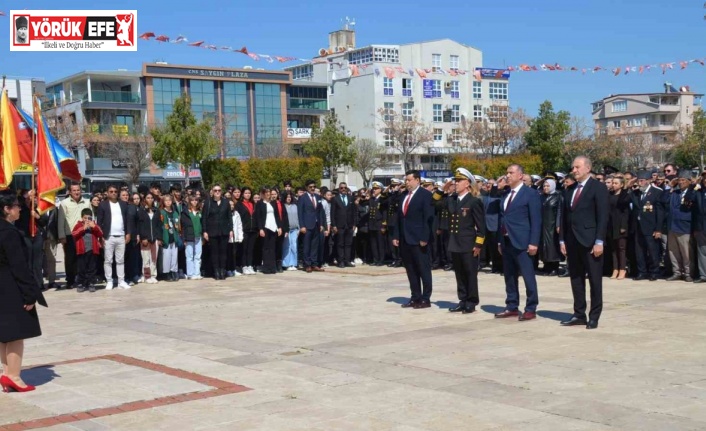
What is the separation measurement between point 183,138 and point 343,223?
39.6 m

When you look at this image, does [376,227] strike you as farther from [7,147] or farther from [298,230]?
[7,147]

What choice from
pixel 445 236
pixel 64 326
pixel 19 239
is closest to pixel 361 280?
pixel 445 236

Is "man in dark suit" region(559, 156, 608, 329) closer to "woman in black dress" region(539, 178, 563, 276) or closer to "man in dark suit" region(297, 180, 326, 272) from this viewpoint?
"woman in black dress" region(539, 178, 563, 276)

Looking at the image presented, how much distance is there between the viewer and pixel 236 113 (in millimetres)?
85812

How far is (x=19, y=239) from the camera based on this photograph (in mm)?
8141

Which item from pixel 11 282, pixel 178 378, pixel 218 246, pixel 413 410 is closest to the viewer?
pixel 413 410

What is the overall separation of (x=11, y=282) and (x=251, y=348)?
10.2 feet

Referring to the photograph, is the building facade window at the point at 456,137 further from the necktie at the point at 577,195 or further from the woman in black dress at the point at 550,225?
the necktie at the point at 577,195

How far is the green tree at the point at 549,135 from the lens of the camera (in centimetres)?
7106

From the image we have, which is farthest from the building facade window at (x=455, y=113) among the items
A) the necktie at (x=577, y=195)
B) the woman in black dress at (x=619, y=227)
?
the necktie at (x=577, y=195)

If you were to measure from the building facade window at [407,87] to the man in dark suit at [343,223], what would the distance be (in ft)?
236

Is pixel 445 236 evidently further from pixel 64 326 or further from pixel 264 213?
pixel 64 326

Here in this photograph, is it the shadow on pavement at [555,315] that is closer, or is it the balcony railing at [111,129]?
the shadow on pavement at [555,315]

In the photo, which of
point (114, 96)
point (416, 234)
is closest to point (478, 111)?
point (114, 96)
